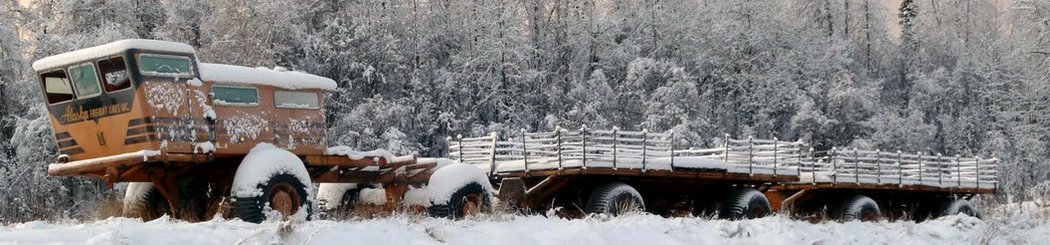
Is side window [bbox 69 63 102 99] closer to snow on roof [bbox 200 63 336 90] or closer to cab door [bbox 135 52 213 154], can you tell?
cab door [bbox 135 52 213 154]

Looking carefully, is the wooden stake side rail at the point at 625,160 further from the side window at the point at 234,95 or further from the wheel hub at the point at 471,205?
the side window at the point at 234,95

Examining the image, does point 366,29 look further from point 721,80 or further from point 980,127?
point 980,127

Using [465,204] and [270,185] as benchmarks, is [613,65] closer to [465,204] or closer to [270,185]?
[465,204]

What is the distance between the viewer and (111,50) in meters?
14.5

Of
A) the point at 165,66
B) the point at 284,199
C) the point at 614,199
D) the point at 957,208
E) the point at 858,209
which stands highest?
the point at 165,66

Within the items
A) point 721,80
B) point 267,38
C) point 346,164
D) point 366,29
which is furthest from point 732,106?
point 346,164

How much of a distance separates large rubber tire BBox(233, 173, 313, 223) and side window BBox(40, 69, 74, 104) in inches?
110

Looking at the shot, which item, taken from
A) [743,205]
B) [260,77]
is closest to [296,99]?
[260,77]

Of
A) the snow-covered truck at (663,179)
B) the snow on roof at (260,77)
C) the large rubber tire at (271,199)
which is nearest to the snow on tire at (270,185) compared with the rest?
the large rubber tire at (271,199)

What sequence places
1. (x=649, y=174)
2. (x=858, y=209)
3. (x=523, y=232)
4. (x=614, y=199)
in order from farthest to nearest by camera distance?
1. (x=858, y=209)
2. (x=649, y=174)
3. (x=614, y=199)
4. (x=523, y=232)

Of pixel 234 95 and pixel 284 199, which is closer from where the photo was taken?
pixel 284 199

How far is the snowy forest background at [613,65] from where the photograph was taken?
39.9 meters

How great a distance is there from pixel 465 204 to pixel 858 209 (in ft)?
42.5

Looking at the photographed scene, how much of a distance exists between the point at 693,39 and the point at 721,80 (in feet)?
7.51
